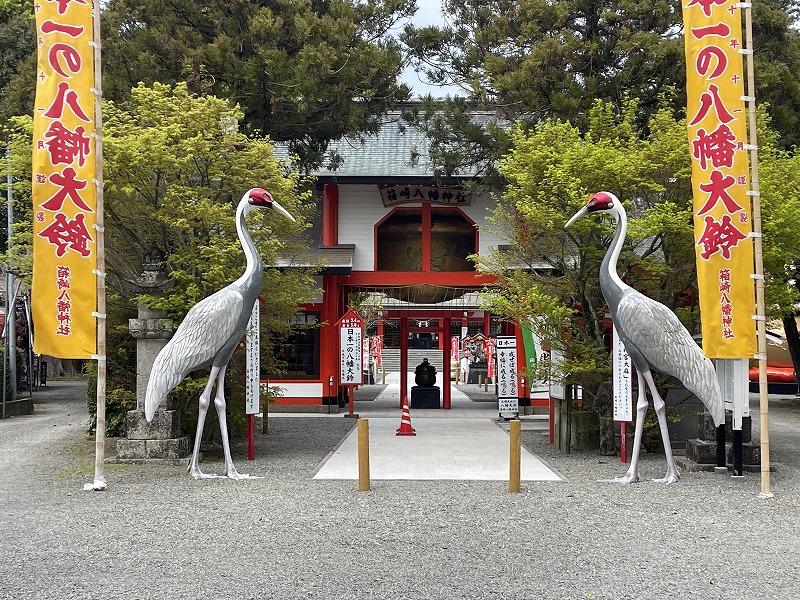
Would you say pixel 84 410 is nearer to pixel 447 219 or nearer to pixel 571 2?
pixel 447 219

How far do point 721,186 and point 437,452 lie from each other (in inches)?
237

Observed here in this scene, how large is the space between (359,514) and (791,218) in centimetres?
702

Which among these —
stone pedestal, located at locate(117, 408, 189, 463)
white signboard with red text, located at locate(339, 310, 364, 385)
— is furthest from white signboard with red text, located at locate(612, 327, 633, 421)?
white signboard with red text, located at locate(339, 310, 364, 385)

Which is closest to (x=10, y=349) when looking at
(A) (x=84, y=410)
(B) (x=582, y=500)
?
(A) (x=84, y=410)

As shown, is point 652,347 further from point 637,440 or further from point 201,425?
point 201,425

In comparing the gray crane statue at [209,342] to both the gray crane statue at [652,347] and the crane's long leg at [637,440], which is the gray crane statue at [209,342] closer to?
the gray crane statue at [652,347]

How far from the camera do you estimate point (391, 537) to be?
686 centimetres

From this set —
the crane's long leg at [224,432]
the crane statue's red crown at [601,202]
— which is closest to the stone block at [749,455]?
the crane statue's red crown at [601,202]

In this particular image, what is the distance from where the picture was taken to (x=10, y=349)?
1912 cm

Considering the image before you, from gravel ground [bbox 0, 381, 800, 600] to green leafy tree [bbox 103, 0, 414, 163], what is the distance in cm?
801

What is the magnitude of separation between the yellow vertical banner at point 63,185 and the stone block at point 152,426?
220 cm

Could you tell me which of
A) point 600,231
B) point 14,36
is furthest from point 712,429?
point 14,36

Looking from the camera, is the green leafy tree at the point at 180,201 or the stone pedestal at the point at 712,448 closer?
the stone pedestal at the point at 712,448

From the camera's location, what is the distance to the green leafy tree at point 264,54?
15.5 metres
